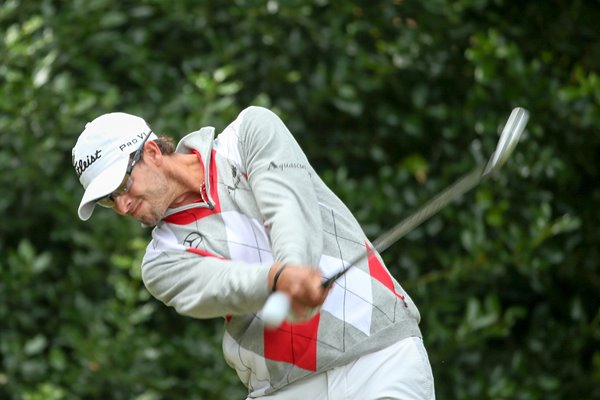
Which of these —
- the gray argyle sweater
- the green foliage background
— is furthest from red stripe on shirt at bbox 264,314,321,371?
the green foliage background

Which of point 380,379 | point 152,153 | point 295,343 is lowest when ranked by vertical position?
point 380,379

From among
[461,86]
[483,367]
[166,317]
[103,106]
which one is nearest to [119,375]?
[166,317]

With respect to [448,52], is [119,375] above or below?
below

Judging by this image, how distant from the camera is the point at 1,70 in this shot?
566 cm

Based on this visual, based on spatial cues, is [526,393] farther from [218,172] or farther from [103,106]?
[218,172]

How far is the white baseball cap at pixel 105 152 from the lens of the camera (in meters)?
3.17

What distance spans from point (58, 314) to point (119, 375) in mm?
563

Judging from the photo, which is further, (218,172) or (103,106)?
(103,106)

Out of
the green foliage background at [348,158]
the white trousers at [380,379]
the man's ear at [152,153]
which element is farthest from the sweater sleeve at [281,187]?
the green foliage background at [348,158]

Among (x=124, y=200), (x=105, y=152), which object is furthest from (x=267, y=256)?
(x=105, y=152)

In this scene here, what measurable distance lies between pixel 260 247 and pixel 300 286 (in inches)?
16.3

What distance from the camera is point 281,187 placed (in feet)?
10.3

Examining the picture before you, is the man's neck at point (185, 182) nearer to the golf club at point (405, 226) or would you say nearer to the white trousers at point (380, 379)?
the golf club at point (405, 226)

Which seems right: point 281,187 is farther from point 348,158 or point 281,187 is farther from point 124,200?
point 348,158
